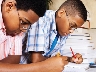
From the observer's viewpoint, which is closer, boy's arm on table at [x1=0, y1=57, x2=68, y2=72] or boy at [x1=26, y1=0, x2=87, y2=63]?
boy's arm on table at [x1=0, y1=57, x2=68, y2=72]

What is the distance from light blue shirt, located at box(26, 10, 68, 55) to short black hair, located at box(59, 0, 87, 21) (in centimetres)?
11

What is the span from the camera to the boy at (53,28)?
1.30 m

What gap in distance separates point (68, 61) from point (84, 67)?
126 millimetres

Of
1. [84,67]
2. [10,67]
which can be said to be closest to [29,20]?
[10,67]

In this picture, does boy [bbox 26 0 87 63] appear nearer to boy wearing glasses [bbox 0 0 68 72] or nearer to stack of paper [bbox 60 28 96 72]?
stack of paper [bbox 60 28 96 72]

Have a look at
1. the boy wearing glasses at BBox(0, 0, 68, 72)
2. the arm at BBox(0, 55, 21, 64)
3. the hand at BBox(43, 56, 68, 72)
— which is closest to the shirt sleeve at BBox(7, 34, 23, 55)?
the arm at BBox(0, 55, 21, 64)

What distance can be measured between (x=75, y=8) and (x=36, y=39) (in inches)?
12.7

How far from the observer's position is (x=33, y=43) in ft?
4.30

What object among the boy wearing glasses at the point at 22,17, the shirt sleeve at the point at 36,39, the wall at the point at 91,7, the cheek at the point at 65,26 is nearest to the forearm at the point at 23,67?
the boy wearing glasses at the point at 22,17

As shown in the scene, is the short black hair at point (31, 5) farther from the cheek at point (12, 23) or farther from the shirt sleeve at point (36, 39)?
the shirt sleeve at point (36, 39)

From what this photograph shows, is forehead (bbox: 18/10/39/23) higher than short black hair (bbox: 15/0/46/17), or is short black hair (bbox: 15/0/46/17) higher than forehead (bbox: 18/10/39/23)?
short black hair (bbox: 15/0/46/17)

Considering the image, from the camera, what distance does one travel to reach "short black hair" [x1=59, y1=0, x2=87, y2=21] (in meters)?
1.36

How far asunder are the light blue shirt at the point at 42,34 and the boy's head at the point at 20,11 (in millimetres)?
285

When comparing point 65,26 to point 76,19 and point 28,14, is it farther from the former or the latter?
point 28,14
